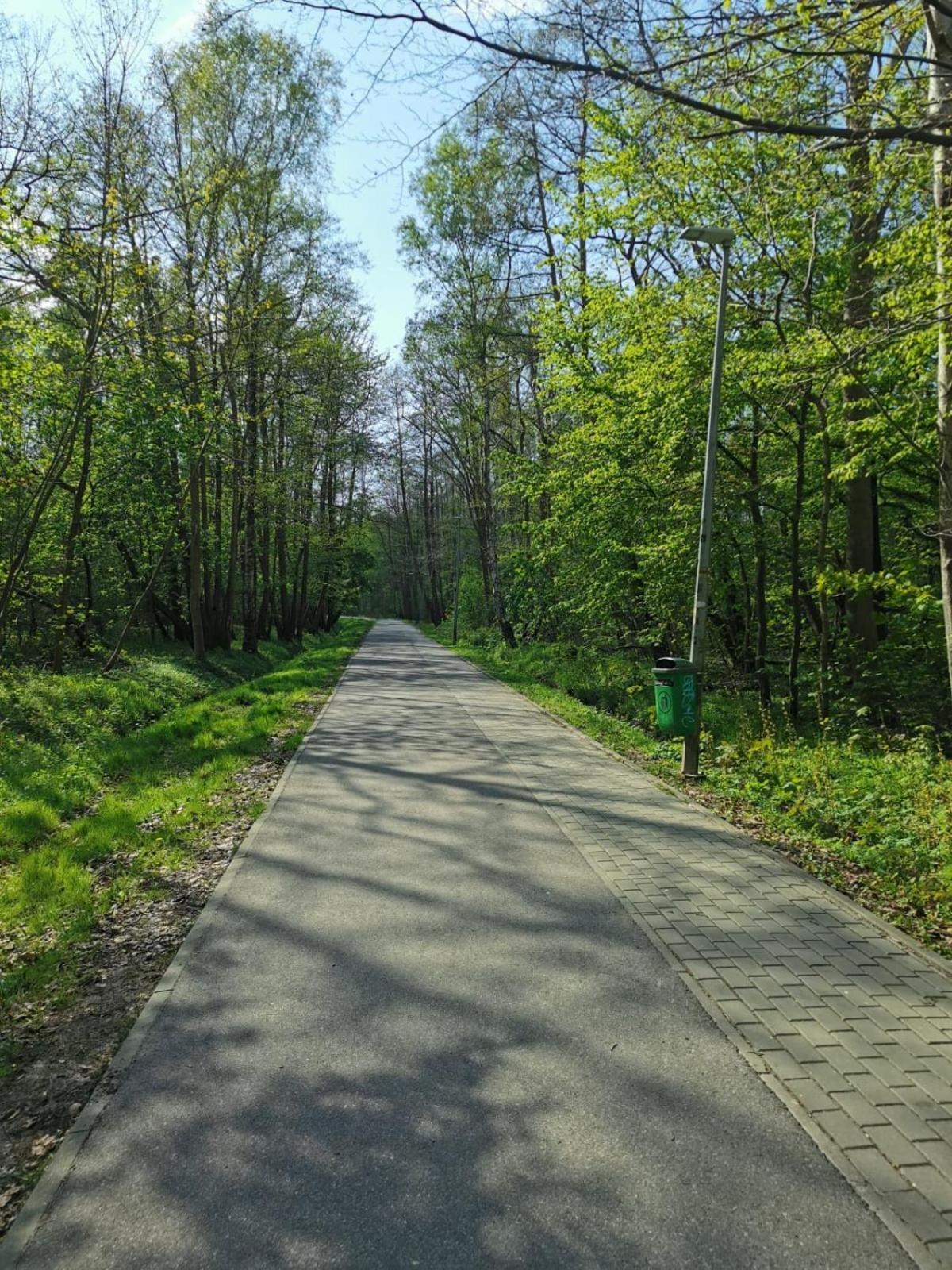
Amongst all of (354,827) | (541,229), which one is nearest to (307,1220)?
(354,827)

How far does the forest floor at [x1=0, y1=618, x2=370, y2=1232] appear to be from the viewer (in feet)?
11.2

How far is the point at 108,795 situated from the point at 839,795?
24.7 feet

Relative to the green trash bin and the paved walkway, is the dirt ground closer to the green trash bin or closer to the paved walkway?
the paved walkway

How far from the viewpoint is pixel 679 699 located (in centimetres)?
862

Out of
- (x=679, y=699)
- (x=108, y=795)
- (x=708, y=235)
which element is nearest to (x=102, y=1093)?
(x=108, y=795)

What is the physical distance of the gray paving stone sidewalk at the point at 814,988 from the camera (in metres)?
2.77

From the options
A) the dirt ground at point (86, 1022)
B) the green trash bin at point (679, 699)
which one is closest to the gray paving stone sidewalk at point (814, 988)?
the green trash bin at point (679, 699)

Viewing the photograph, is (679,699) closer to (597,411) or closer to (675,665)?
(675,665)

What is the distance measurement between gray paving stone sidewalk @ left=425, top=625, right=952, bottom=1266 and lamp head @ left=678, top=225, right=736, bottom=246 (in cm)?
593

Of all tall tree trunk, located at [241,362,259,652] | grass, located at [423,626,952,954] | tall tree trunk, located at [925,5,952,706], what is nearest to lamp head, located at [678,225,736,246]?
tall tree trunk, located at [925,5,952,706]

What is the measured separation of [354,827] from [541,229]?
62.4 ft

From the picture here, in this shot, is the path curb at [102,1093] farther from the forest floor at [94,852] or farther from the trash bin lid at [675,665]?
the trash bin lid at [675,665]

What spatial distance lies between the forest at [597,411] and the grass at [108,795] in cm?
6

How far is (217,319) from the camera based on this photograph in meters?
16.6
